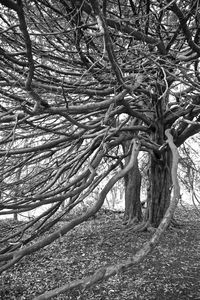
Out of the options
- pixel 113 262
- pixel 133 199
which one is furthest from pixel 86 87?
pixel 133 199

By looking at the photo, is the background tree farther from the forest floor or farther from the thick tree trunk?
the forest floor

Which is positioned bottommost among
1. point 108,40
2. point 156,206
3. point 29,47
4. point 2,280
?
point 2,280

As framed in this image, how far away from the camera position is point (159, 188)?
213 inches

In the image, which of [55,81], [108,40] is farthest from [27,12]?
[108,40]

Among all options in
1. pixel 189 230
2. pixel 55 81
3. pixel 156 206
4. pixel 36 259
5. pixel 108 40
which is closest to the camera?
pixel 108 40

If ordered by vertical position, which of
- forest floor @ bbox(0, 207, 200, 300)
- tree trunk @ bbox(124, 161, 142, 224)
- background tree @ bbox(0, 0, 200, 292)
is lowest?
forest floor @ bbox(0, 207, 200, 300)

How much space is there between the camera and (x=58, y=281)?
12.7 ft

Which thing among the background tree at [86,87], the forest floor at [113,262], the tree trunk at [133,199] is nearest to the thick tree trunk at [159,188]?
the background tree at [86,87]

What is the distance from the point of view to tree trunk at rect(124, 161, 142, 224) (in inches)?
248

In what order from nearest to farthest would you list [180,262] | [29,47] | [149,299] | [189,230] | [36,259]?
[29,47] → [149,299] → [180,262] → [36,259] → [189,230]

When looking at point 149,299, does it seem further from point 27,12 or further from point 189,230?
point 27,12

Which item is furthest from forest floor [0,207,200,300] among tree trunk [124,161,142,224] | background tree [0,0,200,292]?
background tree [0,0,200,292]

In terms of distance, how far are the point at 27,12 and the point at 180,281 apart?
3.57 meters

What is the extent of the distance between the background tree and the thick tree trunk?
0.06ft
